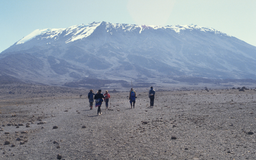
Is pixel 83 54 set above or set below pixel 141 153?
above

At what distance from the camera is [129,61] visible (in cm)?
15112

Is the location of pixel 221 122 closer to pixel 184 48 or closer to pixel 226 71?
pixel 226 71

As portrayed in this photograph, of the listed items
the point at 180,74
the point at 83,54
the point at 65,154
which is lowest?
the point at 65,154

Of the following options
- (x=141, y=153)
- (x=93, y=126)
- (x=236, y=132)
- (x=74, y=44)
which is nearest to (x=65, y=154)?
(x=141, y=153)

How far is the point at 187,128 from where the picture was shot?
9.56 meters

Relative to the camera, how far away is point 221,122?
10.3m

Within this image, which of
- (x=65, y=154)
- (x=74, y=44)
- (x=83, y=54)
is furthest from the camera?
(x=74, y=44)

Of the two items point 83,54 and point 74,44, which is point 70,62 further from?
point 74,44

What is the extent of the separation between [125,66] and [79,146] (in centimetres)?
13138

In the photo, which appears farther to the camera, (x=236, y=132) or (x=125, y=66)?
(x=125, y=66)

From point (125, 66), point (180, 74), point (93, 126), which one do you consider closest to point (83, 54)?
point (125, 66)

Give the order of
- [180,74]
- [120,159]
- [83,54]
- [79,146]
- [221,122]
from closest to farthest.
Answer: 1. [120,159]
2. [79,146]
3. [221,122]
4. [180,74]
5. [83,54]

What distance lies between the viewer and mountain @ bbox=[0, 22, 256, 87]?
379 ft

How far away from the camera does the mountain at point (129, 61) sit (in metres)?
116
